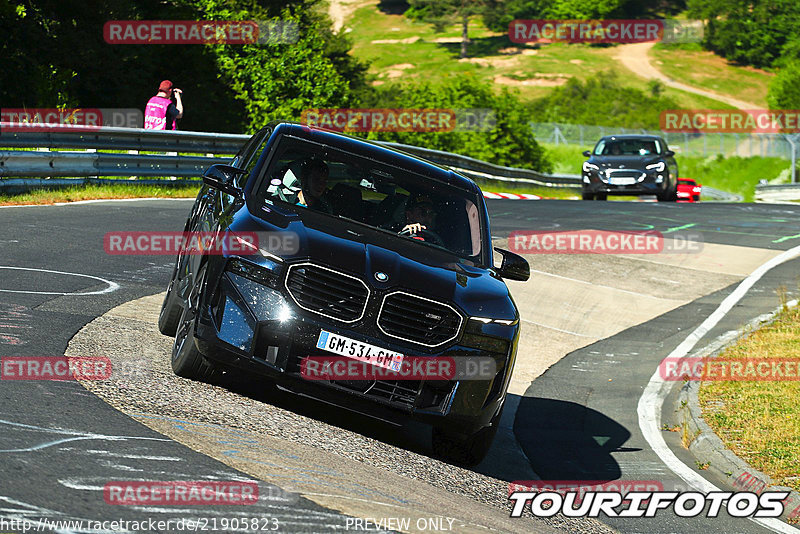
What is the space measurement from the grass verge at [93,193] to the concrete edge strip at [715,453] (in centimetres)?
1037

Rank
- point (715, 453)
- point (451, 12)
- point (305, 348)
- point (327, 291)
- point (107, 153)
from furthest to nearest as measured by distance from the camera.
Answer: point (451, 12) → point (107, 153) → point (715, 453) → point (327, 291) → point (305, 348)

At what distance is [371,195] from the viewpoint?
25.2ft

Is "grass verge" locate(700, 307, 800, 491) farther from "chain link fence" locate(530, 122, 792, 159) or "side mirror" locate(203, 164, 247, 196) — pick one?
"chain link fence" locate(530, 122, 792, 159)

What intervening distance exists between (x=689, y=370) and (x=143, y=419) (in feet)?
23.3

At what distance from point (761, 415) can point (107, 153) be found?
508 inches

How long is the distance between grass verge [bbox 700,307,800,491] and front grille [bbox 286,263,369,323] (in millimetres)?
3504

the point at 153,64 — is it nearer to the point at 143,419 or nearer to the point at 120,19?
the point at 120,19

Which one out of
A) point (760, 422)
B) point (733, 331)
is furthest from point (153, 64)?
point (760, 422)

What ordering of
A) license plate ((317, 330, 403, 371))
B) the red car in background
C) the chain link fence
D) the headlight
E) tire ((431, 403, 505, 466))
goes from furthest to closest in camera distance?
the chain link fence
the red car in background
tire ((431, 403, 505, 466))
the headlight
license plate ((317, 330, 403, 371))

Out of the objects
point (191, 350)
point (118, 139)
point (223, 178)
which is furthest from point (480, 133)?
point (191, 350)

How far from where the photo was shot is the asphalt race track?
5.09 m

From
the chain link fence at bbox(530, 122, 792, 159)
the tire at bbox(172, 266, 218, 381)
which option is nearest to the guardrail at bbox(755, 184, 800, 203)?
the chain link fence at bbox(530, 122, 792, 159)

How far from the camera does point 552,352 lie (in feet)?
41.1

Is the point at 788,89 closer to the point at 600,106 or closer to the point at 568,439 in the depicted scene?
the point at 600,106
